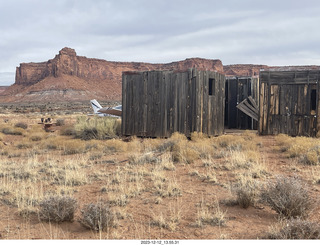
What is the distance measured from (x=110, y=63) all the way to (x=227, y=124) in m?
132

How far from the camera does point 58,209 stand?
462 centimetres

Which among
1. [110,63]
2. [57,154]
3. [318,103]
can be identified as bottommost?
[57,154]

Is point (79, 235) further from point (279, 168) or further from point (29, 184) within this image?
point (279, 168)

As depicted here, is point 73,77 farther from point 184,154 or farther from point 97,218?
point 97,218

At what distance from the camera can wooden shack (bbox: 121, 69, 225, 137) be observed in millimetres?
13141

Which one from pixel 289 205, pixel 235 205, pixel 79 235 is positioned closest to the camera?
pixel 79 235

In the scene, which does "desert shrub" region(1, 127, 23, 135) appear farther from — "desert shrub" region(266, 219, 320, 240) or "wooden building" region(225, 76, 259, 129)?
"desert shrub" region(266, 219, 320, 240)

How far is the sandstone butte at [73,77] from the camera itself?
10662 centimetres

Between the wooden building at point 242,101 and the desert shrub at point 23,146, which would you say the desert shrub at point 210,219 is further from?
the wooden building at point 242,101

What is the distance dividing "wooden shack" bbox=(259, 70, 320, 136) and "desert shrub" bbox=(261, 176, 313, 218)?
9883mm

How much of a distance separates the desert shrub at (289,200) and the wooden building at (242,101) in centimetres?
1264

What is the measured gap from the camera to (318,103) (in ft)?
44.9

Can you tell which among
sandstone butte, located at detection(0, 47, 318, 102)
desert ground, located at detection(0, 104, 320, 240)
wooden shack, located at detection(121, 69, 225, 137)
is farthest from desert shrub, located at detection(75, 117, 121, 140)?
sandstone butte, located at detection(0, 47, 318, 102)

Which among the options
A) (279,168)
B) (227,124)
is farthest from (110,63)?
(279,168)
